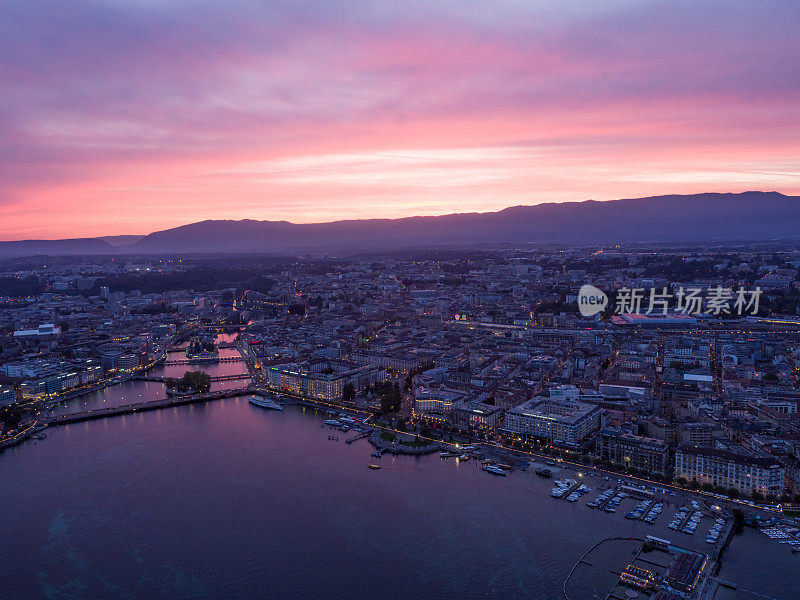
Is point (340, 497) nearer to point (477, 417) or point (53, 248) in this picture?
point (477, 417)

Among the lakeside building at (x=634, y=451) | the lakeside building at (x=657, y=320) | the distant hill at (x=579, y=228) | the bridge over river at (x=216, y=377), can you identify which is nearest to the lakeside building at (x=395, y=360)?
the bridge over river at (x=216, y=377)

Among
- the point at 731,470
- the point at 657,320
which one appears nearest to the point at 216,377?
the point at 731,470

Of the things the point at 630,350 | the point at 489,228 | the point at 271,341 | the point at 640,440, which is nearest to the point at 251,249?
the point at 489,228

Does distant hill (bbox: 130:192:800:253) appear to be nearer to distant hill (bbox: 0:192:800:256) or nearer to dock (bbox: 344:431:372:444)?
distant hill (bbox: 0:192:800:256)

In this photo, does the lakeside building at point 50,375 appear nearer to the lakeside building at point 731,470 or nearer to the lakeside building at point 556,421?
the lakeside building at point 556,421

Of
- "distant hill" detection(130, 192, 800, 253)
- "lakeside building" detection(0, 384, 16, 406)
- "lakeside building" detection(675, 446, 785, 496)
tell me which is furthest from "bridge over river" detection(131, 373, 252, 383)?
"distant hill" detection(130, 192, 800, 253)

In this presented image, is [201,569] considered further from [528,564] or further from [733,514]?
[733,514]
